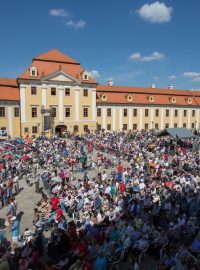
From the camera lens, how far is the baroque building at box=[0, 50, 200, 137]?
36.9m

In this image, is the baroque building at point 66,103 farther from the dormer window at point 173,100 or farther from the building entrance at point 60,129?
the dormer window at point 173,100

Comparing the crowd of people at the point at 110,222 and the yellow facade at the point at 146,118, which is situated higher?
the yellow facade at the point at 146,118

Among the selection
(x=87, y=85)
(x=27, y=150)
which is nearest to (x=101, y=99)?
(x=87, y=85)

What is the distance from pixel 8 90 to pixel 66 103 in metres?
8.91

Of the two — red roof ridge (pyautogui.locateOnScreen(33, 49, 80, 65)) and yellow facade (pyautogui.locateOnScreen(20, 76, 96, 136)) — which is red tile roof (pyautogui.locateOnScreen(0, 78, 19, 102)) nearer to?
yellow facade (pyautogui.locateOnScreen(20, 76, 96, 136))

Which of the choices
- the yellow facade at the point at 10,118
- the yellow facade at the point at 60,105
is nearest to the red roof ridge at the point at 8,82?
the yellow facade at the point at 60,105

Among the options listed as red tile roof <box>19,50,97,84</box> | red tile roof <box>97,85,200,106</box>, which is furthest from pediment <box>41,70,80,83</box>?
red tile roof <box>97,85,200,106</box>

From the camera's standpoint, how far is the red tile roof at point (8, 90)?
36312 mm

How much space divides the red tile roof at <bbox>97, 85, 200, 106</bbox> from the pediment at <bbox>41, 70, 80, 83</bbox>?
667 centimetres

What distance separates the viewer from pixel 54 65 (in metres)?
39.1

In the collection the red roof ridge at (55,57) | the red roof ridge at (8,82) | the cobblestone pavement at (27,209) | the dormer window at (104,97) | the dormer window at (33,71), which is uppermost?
the red roof ridge at (55,57)

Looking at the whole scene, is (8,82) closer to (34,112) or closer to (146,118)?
(34,112)

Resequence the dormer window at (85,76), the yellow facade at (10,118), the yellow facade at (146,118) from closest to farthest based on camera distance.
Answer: the yellow facade at (10,118) < the dormer window at (85,76) < the yellow facade at (146,118)

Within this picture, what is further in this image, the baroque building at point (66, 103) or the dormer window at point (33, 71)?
the baroque building at point (66, 103)
